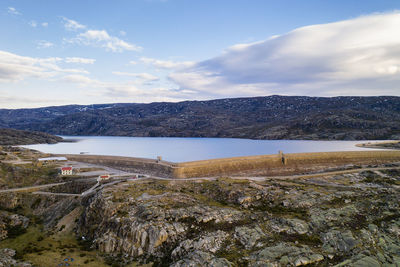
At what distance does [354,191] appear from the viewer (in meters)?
55.7

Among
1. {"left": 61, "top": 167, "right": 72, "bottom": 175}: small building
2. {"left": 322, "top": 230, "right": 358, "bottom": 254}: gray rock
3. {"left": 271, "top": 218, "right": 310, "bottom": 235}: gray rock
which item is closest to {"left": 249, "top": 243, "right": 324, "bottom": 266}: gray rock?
{"left": 322, "top": 230, "right": 358, "bottom": 254}: gray rock

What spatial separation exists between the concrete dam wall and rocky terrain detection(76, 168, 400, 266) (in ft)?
52.0

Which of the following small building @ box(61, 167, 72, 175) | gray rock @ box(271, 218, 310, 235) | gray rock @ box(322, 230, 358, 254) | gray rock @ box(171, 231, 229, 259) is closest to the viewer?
gray rock @ box(322, 230, 358, 254)

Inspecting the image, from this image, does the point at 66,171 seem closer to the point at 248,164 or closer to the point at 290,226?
the point at 248,164

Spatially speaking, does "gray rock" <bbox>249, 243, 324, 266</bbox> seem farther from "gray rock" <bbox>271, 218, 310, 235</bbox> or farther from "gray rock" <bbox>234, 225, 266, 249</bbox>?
"gray rock" <bbox>271, 218, 310, 235</bbox>

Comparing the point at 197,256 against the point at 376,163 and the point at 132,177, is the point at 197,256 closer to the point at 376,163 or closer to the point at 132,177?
the point at 132,177

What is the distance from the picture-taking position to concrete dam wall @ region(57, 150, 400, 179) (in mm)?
71875

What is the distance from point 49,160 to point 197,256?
7190 cm

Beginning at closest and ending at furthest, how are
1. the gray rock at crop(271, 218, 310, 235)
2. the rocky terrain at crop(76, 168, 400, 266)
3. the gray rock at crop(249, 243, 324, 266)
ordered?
the gray rock at crop(249, 243, 324, 266)
the rocky terrain at crop(76, 168, 400, 266)
the gray rock at crop(271, 218, 310, 235)

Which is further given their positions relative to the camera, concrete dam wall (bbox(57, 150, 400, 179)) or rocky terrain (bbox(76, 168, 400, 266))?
concrete dam wall (bbox(57, 150, 400, 179))

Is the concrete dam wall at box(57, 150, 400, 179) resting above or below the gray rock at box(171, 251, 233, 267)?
above

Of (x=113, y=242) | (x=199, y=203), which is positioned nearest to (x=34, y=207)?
(x=113, y=242)

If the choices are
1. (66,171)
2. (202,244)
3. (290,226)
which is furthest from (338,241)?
(66,171)

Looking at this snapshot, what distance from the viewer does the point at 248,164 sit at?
82000 mm
